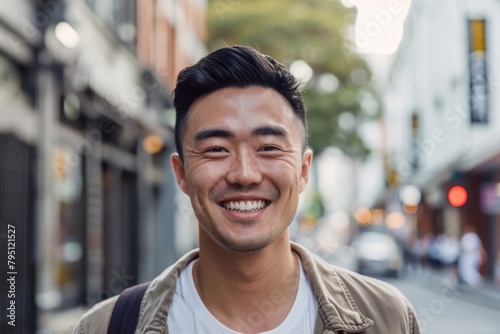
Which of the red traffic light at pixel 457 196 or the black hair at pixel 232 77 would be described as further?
the red traffic light at pixel 457 196

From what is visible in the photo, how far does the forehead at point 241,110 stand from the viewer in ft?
7.96

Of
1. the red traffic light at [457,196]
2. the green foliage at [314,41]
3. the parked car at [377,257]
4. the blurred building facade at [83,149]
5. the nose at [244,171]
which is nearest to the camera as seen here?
the nose at [244,171]

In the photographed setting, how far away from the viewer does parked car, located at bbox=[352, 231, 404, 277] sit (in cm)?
2795

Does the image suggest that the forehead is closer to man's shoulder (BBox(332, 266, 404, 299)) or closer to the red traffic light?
man's shoulder (BBox(332, 266, 404, 299))

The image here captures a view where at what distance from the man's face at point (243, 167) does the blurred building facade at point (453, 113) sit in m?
17.2

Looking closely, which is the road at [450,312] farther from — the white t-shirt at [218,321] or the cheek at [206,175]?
the cheek at [206,175]

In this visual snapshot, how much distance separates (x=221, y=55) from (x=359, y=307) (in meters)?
0.96

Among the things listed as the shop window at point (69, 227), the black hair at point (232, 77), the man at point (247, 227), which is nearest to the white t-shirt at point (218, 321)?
the man at point (247, 227)

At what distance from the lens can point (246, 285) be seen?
2.51 metres

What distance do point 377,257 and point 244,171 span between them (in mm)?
26378

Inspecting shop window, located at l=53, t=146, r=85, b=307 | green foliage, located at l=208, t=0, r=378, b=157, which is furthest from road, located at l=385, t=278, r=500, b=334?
green foliage, located at l=208, t=0, r=378, b=157

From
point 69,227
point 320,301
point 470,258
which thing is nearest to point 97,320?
point 320,301

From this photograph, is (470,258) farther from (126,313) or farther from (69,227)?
(126,313)

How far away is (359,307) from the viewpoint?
248cm
